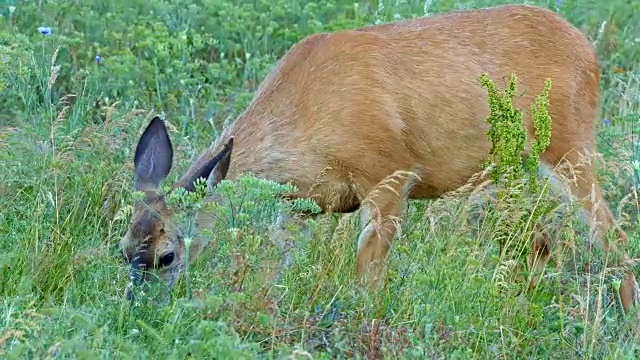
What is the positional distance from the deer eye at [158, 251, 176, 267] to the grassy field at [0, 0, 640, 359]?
170 millimetres

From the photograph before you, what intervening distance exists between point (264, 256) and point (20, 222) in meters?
1.74

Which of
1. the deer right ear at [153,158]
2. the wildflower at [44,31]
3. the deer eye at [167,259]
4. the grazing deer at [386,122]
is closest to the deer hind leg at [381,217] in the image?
the grazing deer at [386,122]

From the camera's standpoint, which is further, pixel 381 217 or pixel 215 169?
pixel 381 217

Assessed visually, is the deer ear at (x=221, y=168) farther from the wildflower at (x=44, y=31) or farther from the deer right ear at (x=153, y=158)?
the wildflower at (x=44, y=31)

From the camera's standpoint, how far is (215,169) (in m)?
6.71

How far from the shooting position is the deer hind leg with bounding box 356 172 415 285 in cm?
691

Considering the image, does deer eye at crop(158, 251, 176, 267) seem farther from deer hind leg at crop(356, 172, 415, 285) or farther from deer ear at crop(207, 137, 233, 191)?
deer hind leg at crop(356, 172, 415, 285)

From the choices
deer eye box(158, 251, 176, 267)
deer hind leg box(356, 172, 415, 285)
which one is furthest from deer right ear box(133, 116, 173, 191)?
deer hind leg box(356, 172, 415, 285)

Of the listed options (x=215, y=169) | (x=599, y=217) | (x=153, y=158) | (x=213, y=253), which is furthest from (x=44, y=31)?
(x=599, y=217)

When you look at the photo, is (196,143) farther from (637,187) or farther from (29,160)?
(637,187)

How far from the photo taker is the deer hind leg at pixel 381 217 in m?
6.91

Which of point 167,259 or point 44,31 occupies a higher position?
point 44,31

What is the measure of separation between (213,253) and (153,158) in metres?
0.60

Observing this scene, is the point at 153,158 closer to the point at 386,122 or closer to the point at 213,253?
the point at 213,253
